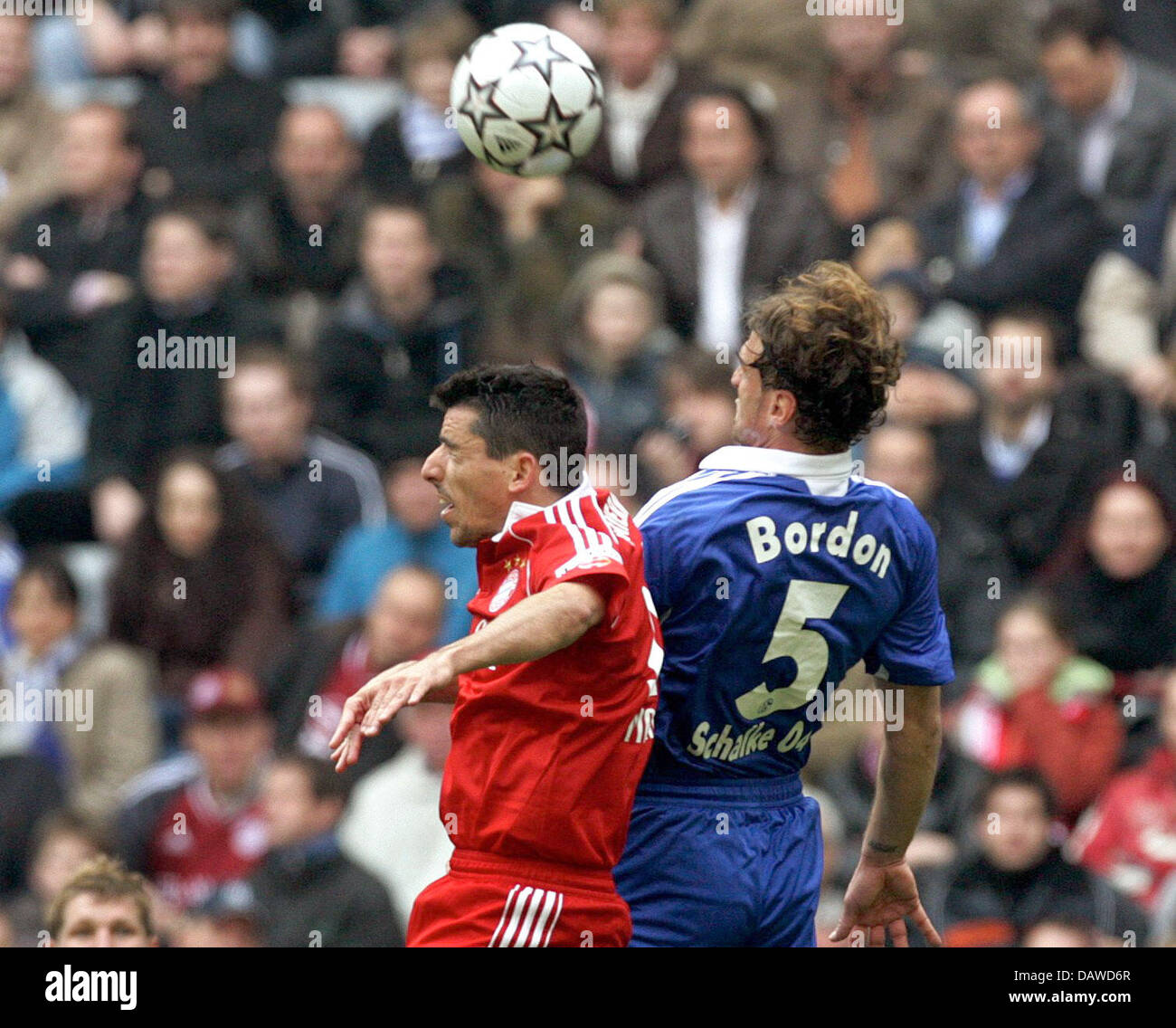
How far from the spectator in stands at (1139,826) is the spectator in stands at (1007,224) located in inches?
92.1

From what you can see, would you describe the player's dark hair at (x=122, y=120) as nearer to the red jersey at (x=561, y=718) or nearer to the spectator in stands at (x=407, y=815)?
the spectator in stands at (x=407, y=815)

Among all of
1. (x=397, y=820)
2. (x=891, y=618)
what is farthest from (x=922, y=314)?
(x=891, y=618)

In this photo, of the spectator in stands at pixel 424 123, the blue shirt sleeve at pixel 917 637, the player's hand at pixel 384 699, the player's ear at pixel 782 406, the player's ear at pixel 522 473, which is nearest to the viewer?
the player's hand at pixel 384 699

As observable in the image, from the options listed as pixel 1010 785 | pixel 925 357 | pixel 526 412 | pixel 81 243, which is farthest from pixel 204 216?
pixel 526 412

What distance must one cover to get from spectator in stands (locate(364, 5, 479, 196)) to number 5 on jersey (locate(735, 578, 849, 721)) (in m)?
6.46

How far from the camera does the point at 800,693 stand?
185 inches

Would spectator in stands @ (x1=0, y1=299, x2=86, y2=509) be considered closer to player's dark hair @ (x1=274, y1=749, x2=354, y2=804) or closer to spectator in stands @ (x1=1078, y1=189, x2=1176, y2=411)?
player's dark hair @ (x1=274, y1=749, x2=354, y2=804)

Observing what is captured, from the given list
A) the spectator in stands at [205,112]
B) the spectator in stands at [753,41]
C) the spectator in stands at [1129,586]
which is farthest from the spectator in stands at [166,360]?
the spectator in stands at [1129,586]

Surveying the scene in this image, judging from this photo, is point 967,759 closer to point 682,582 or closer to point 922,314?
point 922,314

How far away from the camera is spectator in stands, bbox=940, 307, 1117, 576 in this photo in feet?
30.6

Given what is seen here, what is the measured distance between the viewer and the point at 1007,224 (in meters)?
10.1

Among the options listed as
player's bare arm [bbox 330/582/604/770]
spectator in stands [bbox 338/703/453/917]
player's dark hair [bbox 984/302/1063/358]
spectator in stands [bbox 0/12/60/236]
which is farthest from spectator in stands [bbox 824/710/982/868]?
spectator in stands [bbox 0/12/60/236]

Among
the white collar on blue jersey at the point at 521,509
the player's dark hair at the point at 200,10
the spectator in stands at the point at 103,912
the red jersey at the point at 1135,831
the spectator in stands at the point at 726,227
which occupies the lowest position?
the red jersey at the point at 1135,831

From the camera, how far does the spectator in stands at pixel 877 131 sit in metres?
10.4
